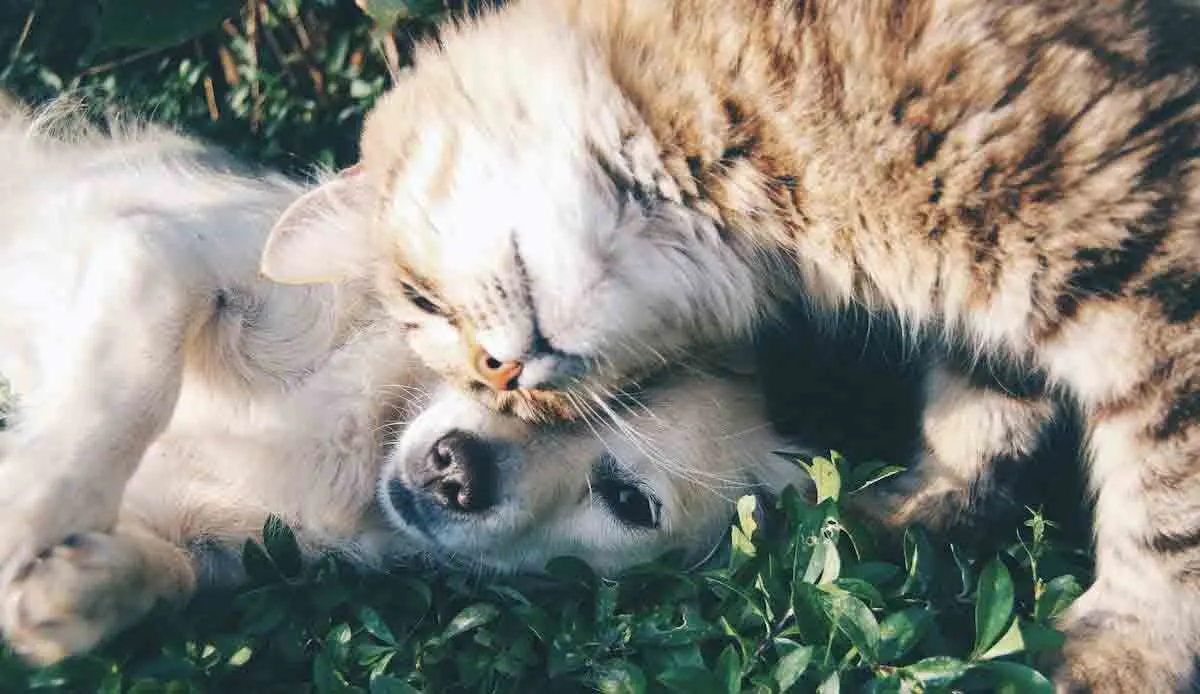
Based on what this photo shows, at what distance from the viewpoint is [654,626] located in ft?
6.54

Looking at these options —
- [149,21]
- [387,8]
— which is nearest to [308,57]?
[387,8]

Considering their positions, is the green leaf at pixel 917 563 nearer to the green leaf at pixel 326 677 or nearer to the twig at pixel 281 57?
the green leaf at pixel 326 677

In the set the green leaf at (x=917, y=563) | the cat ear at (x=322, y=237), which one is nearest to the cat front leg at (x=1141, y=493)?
the green leaf at (x=917, y=563)

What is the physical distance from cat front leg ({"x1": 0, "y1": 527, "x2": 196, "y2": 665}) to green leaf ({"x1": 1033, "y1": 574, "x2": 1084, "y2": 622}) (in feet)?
5.08

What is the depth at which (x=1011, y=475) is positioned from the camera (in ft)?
7.67

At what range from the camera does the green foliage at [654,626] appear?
6.01 ft

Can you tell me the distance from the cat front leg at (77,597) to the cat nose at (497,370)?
2.26 ft

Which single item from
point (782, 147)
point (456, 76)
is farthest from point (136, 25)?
point (782, 147)

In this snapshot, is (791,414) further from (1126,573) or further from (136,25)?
(136,25)

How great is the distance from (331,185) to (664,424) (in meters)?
0.83

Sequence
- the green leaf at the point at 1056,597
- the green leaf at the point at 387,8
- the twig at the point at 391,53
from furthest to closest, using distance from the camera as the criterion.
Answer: the twig at the point at 391,53, the green leaf at the point at 387,8, the green leaf at the point at 1056,597

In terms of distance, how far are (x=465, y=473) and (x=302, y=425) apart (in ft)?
1.31

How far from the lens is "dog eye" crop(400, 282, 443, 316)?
2254 mm

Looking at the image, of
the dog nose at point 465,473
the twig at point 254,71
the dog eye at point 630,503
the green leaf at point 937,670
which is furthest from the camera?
the twig at point 254,71
